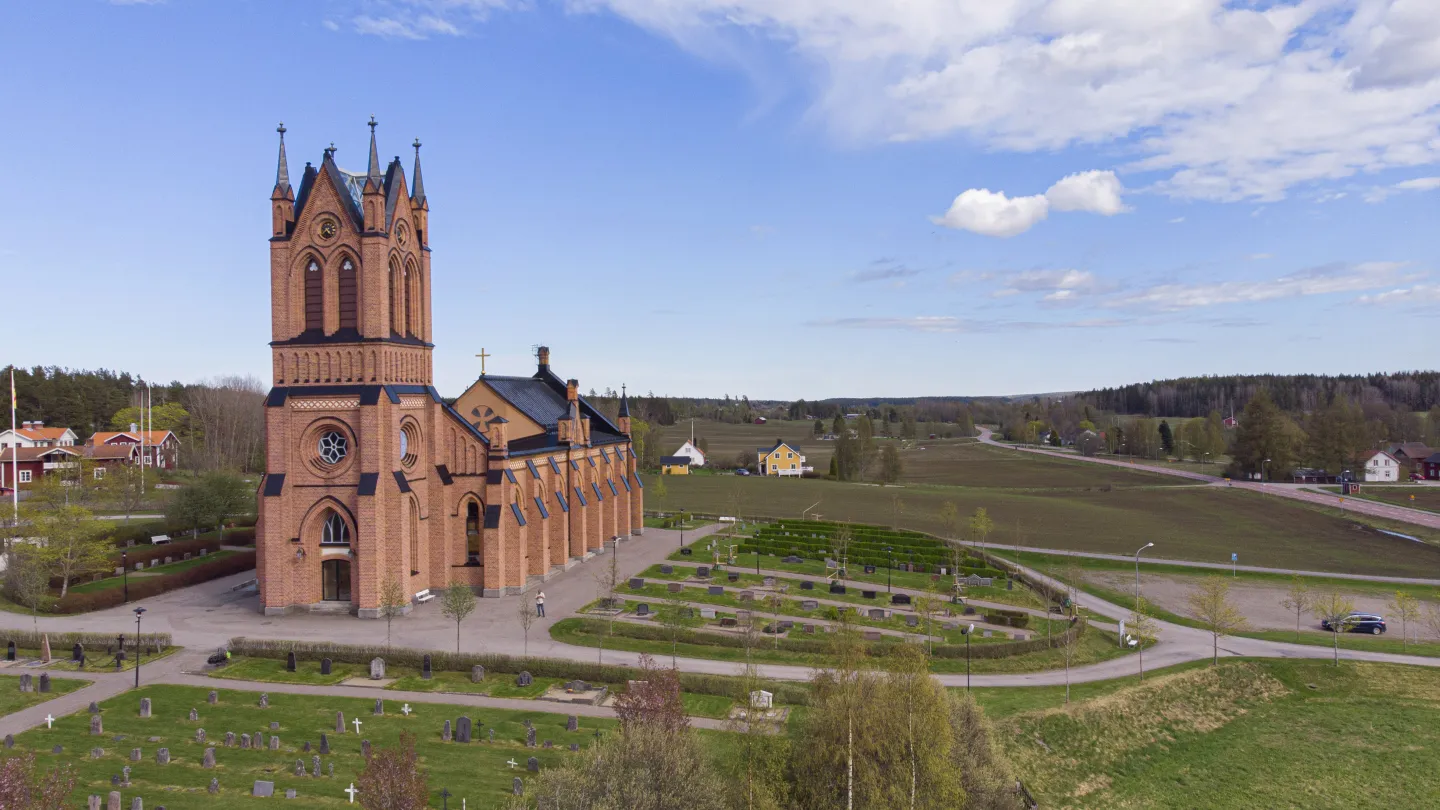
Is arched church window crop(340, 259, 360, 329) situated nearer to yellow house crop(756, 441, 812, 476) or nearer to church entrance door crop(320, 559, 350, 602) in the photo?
church entrance door crop(320, 559, 350, 602)

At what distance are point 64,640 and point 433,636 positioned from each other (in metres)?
15.5

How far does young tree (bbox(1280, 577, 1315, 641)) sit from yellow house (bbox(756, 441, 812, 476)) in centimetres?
8057

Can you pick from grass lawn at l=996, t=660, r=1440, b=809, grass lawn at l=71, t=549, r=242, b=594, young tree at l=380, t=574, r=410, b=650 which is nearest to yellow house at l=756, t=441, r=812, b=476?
grass lawn at l=71, t=549, r=242, b=594

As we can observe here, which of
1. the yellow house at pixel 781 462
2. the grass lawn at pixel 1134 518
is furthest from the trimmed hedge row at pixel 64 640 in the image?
the yellow house at pixel 781 462

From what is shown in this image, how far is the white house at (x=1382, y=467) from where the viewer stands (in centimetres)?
10756

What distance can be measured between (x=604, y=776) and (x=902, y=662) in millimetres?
7300

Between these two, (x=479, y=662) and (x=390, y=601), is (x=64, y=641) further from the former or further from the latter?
(x=479, y=662)

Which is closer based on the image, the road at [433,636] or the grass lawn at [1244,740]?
the grass lawn at [1244,740]

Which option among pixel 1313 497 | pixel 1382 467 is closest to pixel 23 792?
pixel 1313 497

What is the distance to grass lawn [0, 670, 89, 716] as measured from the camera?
1123 inches

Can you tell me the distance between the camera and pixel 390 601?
1422 inches

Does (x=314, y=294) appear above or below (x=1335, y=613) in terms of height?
above

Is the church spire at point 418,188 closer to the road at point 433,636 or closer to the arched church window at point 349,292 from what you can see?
the arched church window at point 349,292

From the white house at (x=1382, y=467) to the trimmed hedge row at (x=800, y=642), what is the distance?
9867cm
